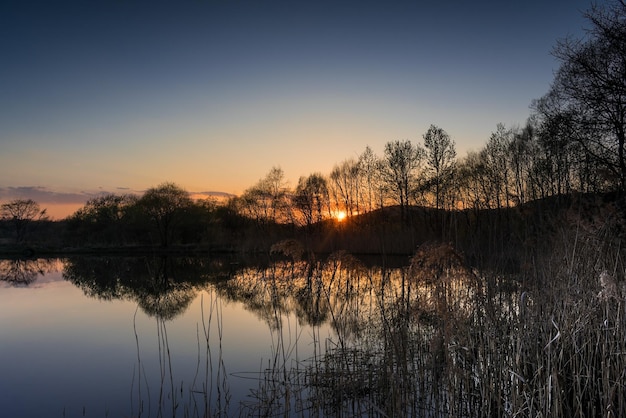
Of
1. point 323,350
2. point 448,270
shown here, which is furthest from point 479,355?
point 323,350

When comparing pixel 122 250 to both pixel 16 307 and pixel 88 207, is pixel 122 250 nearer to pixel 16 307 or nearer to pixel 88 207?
pixel 88 207

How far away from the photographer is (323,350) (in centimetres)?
764

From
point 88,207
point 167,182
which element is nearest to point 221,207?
point 167,182

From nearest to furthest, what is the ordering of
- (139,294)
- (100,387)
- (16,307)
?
(100,387) → (16,307) → (139,294)

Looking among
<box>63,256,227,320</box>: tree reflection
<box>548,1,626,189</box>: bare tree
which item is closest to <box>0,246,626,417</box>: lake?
<box>63,256,227,320</box>: tree reflection

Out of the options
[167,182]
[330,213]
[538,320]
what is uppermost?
[167,182]

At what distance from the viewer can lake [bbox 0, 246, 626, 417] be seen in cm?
348

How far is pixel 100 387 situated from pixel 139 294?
10.4m

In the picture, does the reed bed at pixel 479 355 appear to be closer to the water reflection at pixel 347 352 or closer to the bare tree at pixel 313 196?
the water reflection at pixel 347 352

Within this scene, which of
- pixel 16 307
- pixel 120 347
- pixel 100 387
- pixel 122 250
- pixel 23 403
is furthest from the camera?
pixel 122 250

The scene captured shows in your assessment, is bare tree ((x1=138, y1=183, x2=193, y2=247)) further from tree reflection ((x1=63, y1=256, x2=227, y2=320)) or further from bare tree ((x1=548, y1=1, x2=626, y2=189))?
bare tree ((x1=548, y1=1, x2=626, y2=189))

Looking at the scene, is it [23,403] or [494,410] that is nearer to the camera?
[494,410]

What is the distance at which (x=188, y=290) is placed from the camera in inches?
669

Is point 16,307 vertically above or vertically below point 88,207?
below
